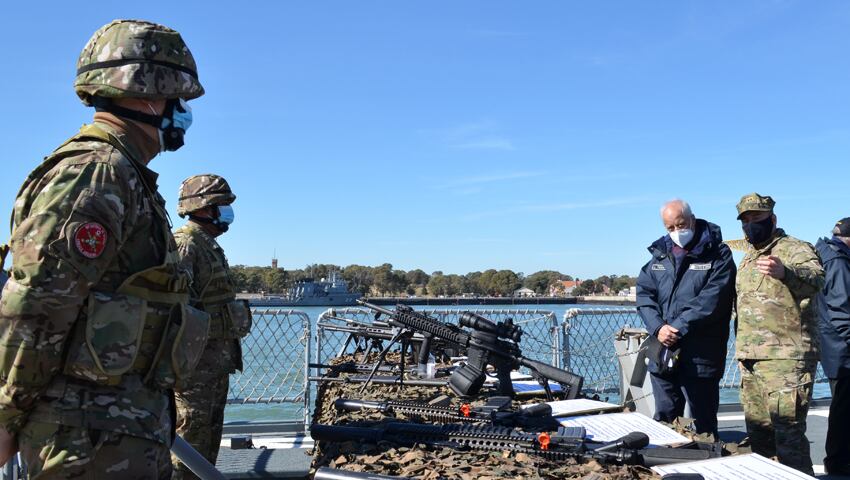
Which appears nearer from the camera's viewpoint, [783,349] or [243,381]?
[783,349]

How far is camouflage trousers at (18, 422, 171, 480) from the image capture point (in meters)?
1.62

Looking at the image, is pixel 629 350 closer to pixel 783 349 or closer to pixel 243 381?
pixel 783 349

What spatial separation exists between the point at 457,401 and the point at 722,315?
181cm

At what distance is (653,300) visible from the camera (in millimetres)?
4340

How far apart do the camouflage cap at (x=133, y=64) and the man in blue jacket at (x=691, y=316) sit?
3120 millimetres

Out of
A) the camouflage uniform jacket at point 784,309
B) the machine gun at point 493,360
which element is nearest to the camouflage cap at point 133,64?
the machine gun at point 493,360

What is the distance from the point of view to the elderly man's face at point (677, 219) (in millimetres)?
4117

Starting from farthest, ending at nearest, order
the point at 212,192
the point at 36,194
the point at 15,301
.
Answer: the point at 212,192 < the point at 36,194 < the point at 15,301

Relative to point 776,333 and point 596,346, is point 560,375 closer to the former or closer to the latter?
point 776,333

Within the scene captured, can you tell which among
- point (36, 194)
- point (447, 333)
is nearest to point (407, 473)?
point (36, 194)

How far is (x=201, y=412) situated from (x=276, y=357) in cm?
403

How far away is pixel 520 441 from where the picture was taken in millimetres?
2182

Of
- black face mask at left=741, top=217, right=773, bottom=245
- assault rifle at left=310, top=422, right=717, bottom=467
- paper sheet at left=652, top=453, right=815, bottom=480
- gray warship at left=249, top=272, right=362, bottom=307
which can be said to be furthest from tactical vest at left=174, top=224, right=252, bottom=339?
gray warship at left=249, top=272, right=362, bottom=307

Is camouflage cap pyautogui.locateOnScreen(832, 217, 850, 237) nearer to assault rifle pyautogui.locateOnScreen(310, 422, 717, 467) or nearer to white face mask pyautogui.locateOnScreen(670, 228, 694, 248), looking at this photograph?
white face mask pyautogui.locateOnScreen(670, 228, 694, 248)
